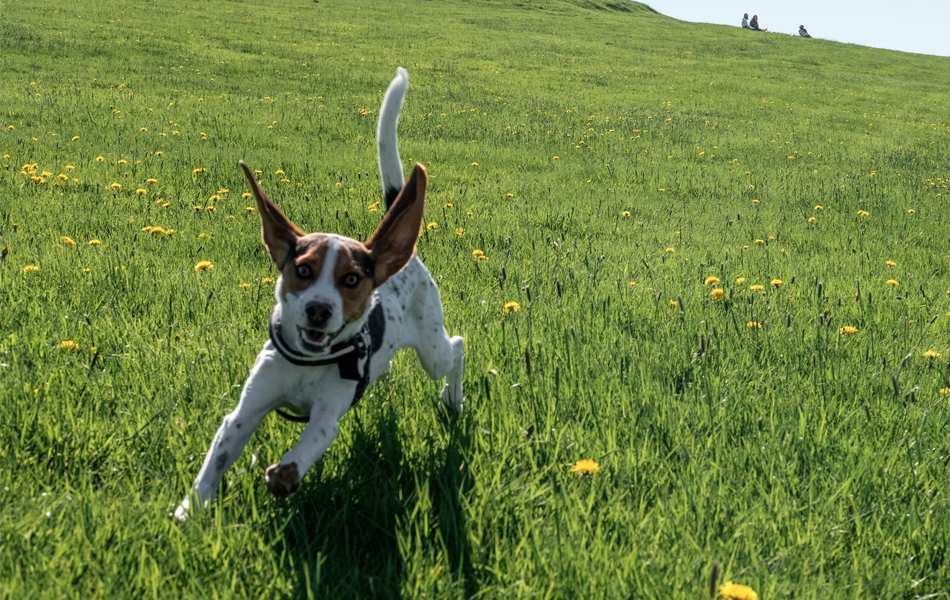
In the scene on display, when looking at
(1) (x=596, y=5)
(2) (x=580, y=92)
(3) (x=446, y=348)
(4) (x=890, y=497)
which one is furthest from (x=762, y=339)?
(1) (x=596, y=5)

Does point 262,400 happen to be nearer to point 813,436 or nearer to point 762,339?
point 813,436

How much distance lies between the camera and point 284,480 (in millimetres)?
2082

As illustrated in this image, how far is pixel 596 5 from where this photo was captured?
54906mm

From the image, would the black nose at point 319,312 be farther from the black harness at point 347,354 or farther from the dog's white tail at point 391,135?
the dog's white tail at point 391,135

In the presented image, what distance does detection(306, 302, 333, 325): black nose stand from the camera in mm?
2154

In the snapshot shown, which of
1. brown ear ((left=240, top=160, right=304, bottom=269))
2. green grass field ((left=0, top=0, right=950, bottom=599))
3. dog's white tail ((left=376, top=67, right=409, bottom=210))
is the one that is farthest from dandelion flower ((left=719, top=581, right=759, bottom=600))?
dog's white tail ((left=376, top=67, right=409, bottom=210))

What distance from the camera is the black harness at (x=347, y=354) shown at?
7.64ft

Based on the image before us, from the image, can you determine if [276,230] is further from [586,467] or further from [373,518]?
[586,467]

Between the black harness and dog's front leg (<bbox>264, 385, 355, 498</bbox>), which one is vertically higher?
the black harness

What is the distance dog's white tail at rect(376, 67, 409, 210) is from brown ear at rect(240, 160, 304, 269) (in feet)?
2.76

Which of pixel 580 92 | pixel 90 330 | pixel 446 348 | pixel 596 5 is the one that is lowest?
pixel 90 330

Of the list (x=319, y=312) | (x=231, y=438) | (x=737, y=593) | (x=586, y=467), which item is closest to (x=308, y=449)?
(x=231, y=438)

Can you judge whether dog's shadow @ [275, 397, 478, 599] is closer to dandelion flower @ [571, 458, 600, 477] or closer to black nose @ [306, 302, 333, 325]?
dandelion flower @ [571, 458, 600, 477]

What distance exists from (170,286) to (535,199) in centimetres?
463
